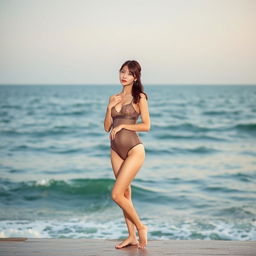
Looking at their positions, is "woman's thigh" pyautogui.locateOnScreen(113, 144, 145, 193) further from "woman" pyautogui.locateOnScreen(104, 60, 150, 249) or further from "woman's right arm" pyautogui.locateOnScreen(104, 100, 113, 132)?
"woman's right arm" pyautogui.locateOnScreen(104, 100, 113, 132)

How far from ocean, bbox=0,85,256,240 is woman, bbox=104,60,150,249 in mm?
2737

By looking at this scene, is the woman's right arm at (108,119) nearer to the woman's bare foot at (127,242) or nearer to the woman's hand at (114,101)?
the woman's hand at (114,101)

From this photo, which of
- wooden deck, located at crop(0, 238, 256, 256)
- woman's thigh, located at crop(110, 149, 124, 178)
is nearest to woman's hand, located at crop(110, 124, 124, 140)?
woman's thigh, located at crop(110, 149, 124, 178)

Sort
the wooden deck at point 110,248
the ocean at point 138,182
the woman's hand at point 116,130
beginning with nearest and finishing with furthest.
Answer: the wooden deck at point 110,248
the woman's hand at point 116,130
the ocean at point 138,182

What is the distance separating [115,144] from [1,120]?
21.2 m

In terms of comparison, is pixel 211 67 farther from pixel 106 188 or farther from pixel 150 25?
pixel 106 188

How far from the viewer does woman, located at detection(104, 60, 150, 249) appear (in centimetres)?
362

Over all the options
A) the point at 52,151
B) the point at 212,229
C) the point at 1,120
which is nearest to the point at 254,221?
the point at 212,229

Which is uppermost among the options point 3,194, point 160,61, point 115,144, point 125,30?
point 125,30

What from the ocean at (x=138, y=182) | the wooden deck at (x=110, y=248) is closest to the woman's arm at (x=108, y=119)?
the wooden deck at (x=110, y=248)

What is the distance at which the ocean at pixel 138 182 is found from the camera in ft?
22.9

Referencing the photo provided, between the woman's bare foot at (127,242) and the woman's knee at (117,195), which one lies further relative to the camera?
the woman's bare foot at (127,242)

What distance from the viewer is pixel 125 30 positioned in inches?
1152

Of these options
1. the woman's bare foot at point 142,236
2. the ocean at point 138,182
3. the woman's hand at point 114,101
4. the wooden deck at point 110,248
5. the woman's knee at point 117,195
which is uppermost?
the woman's hand at point 114,101
